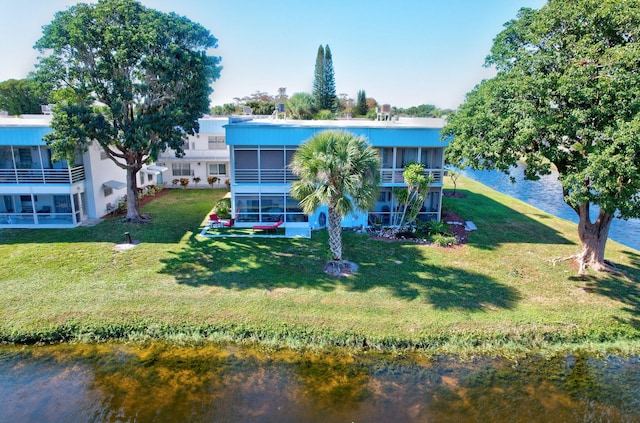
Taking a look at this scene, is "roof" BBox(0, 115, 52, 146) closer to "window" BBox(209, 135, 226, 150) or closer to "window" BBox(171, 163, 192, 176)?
"window" BBox(171, 163, 192, 176)

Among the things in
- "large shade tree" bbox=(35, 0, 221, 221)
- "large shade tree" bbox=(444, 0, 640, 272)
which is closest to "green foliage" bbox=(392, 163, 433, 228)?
"large shade tree" bbox=(444, 0, 640, 272)

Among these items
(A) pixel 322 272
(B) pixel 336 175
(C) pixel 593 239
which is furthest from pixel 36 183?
(C) pixel 593 239

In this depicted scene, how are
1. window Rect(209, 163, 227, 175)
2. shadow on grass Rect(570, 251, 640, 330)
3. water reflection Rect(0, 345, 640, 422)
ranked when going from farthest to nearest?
window Rect(209, 163, 227, 175), shadow on grass Rect(570, 251, 640, 330), water reflection Rect(0, 345, 640, 422)

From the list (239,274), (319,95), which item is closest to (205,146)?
(239,274)

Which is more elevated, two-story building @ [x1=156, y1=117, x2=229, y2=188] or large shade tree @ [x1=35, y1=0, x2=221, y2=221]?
large shade tree @ [x1=35, y1=0, x2=221, y2=221]

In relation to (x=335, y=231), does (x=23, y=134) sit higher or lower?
higher

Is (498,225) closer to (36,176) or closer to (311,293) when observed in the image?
(311,293)

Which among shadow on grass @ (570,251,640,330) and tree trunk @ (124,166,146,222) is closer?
shadow on grass @ (570,251,640,330)

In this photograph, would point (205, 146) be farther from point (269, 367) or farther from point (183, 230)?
point (269, 367)
